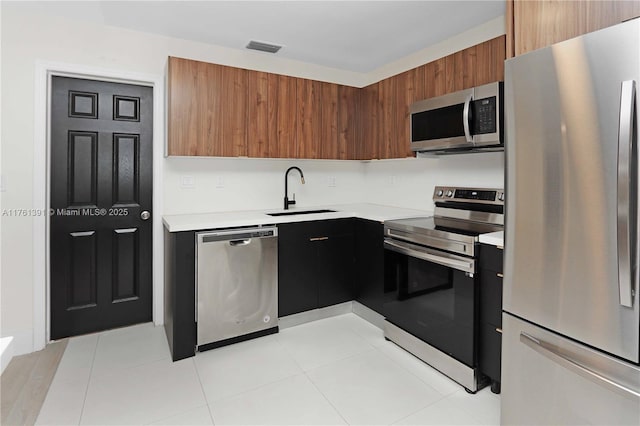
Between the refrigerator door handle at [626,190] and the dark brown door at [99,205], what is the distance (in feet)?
9.89

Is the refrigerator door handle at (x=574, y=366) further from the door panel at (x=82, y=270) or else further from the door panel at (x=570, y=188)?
the door panel at (x=82, y=270)

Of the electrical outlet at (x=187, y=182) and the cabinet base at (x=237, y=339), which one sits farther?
the electrical outlet at (x=187, y=182)

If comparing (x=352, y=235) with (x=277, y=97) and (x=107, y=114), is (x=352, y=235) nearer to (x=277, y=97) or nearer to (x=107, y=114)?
(x=277, y=97)

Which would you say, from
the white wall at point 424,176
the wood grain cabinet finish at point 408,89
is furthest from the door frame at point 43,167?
the white wall at point 424,176

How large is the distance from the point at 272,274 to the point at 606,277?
2.07 metres

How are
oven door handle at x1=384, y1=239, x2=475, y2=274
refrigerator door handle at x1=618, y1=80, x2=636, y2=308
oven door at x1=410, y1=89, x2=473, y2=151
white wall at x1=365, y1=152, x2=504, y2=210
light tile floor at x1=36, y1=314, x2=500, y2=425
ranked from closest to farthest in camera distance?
refrigerator door handle at x1=618, y1=80, x2=636, y2=308
light tile floor at x1=36, y1=314, x2=500, y2=425
oven door handle at x1=384, y1=239, x2=475, y2=274
oven door at x1=410, y1=89, x2=473, y2=151
white wall at x1=365, y1=152, x2=504, y2=210

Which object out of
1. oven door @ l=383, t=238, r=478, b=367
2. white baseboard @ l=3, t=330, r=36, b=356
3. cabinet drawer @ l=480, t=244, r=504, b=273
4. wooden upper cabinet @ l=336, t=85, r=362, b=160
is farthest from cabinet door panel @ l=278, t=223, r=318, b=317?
white baseboard @ l=3, t=330, r=36, b=356

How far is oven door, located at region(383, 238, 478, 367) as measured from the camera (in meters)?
2.09

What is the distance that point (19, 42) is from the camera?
252cm

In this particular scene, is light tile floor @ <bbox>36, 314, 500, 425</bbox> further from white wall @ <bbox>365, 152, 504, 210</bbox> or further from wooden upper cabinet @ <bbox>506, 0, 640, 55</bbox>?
wooden upper cabinet @ <bbox>506, 0, 640, 55</bbox>

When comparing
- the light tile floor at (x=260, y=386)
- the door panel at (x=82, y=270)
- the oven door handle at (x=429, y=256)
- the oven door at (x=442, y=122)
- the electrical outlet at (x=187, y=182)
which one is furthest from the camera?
the electrical outlet at (x=187, y=182)

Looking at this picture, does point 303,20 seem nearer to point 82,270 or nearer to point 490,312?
point 490,312

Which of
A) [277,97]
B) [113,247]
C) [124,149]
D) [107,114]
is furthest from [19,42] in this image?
[277,97]

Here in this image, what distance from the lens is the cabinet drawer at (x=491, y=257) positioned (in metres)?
1.93
